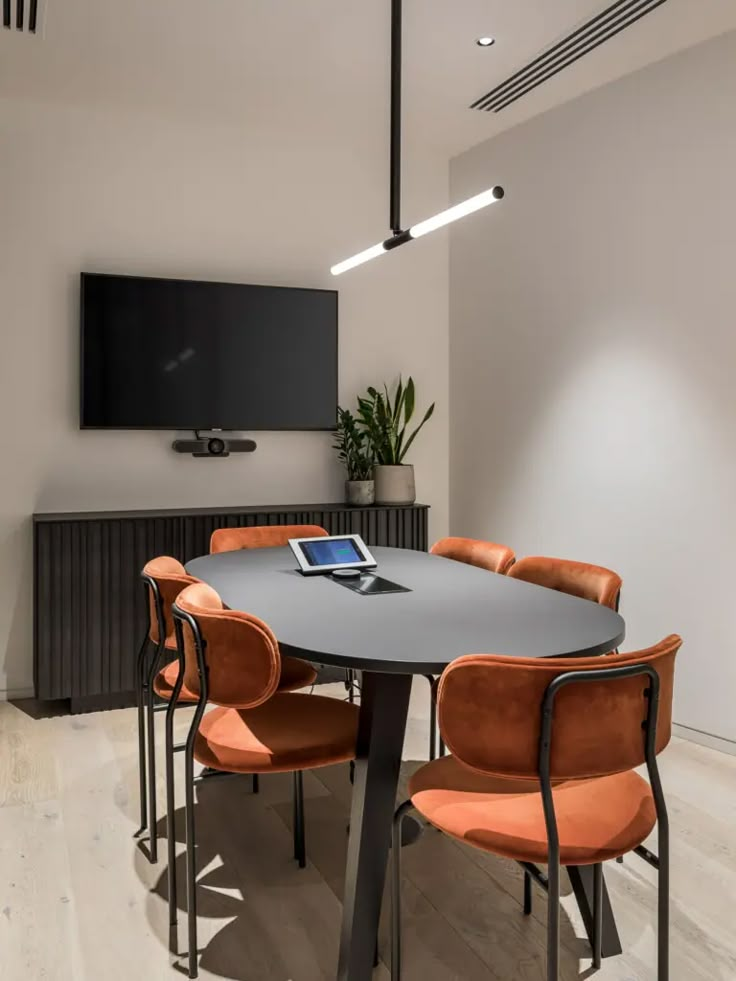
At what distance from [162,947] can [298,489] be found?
291 cm

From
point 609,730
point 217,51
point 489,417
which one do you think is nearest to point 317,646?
point 609,730

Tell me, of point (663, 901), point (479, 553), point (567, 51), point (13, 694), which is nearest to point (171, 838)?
point (663, 901)

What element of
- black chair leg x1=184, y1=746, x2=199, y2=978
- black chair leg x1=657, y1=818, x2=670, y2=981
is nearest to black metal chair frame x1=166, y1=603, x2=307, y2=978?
black chair leg x1=184, y1=746, x2=199, y2=978

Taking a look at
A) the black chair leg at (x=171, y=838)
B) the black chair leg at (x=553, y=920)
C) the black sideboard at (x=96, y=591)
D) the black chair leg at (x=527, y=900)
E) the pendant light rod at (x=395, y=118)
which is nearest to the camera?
the black chair leg at (x=553, y=920)

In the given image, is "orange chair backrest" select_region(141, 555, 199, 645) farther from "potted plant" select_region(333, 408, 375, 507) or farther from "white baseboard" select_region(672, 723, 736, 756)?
"white baseboard" select_region(672, 723, 736, 756)

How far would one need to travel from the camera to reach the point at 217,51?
3.58 metres

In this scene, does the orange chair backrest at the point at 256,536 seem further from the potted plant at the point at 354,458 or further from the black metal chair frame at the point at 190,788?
the black metal chair frame at the point at 190,788

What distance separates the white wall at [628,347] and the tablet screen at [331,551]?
1530 mm

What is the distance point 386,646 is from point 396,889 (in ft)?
1.77

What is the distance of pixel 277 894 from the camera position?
2434 mm

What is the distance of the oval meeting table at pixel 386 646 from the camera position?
191 cm

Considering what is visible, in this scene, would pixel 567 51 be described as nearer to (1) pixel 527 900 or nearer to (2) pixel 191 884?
(1) pixel 527 900

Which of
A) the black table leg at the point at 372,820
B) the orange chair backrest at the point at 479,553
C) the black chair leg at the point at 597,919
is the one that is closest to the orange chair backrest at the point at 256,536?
the orange chair backrest at the point at 479,553

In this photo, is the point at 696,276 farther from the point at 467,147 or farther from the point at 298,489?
the point at 298,489
